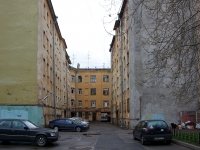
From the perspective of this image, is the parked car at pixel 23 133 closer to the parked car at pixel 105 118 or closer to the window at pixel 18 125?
the window at pixel 18 125

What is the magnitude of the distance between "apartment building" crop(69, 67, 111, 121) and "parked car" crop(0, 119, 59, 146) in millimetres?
53604

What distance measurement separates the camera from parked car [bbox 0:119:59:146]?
15.8m

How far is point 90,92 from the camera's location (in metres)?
71.1

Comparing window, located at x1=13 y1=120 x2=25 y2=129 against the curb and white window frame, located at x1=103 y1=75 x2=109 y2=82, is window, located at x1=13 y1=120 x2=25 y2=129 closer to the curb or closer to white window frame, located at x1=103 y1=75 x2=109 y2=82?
the curb

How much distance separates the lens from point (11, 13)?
27953mm

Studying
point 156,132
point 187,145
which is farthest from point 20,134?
point 187,145

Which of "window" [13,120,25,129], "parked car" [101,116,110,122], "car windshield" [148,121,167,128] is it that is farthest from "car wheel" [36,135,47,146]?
"parked car" [101,116,110,122]

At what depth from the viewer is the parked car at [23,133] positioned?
15.8 metres

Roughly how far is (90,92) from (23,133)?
181 feet

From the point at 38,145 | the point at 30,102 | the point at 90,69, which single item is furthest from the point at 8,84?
the point at 90,69

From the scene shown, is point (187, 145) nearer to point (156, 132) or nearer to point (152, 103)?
point (156, 132)

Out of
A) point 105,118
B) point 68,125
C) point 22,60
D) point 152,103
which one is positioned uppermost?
point 22,60

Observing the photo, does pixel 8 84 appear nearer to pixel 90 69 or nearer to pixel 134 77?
pixel 134 77

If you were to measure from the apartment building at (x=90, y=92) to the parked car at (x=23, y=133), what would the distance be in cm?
5360
